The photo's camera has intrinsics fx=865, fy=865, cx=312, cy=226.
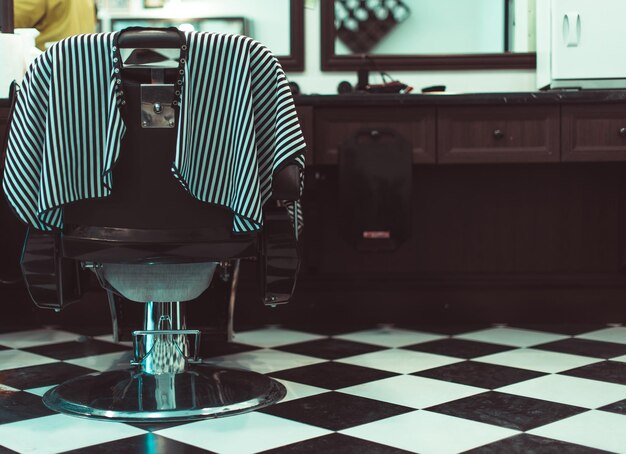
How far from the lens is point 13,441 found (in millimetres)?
1951

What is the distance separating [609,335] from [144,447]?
2037mm

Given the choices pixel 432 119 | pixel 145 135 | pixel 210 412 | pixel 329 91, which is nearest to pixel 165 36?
pixel 145 135

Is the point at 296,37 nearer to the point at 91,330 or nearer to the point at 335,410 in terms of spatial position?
the point at 91,330

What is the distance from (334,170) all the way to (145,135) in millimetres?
1615

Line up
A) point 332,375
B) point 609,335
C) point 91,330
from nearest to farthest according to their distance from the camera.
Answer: point 332,375, point 609,335, point 91,330

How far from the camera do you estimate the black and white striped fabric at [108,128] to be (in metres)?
1.97

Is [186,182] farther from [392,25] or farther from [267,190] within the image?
[392,25]

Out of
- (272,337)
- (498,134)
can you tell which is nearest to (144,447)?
(272,337)

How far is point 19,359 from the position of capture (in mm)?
2867

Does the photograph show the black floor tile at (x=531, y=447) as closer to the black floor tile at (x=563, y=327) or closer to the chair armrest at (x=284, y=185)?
the chair armrest at (x=284, y=185)

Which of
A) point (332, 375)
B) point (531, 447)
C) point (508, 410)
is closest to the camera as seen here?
point (531, 447)

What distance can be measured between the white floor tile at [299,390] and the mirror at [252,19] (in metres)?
1.65

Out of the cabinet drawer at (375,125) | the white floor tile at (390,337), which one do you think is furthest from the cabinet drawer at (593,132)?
the white floor tile at (390,337)

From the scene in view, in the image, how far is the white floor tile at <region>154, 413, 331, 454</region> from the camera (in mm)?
1906
